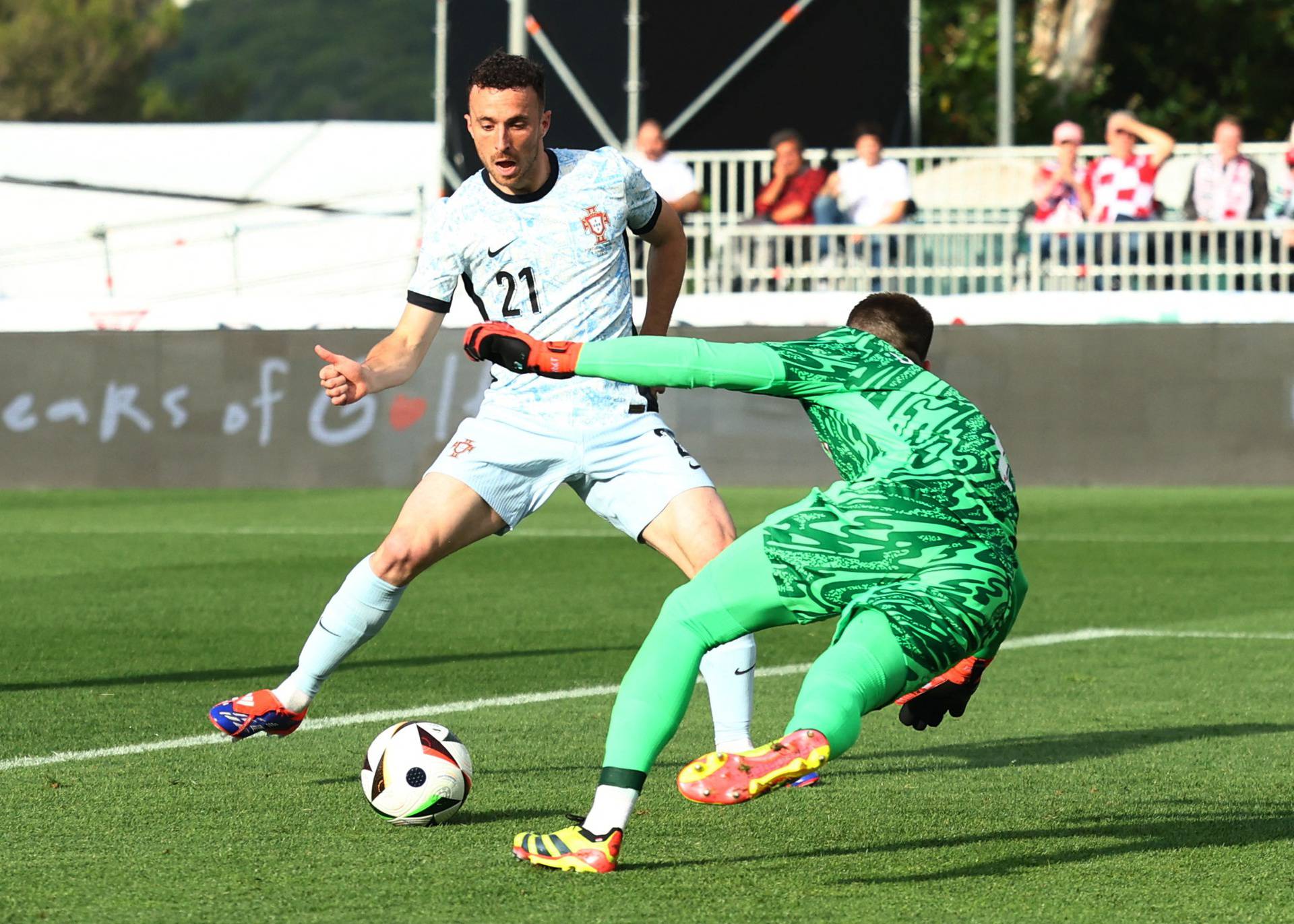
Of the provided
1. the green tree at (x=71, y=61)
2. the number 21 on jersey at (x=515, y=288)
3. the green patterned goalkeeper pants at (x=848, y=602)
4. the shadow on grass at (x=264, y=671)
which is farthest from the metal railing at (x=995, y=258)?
the green tree at (x=71, y=61)

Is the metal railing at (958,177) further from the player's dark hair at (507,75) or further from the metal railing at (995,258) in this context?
the player's dark hair at (507,75)

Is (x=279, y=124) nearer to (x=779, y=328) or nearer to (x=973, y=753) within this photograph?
(x=779, y=328)

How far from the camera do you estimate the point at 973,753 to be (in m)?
6.89

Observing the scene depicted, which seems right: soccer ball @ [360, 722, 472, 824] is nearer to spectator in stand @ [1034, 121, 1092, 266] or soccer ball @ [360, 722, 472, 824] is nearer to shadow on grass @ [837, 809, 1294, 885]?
shadow on grass @ [837, 809, 1294, 885]

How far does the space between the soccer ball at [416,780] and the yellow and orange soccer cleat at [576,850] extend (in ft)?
2.13

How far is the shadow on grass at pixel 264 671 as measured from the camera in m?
8.12

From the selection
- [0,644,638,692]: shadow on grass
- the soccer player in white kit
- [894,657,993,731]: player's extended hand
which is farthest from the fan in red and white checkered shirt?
[894,657,993,731]: player's extended hand

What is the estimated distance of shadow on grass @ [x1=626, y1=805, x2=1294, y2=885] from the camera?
16.9ft

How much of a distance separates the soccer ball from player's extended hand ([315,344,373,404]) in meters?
0.95

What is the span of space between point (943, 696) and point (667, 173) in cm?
1320

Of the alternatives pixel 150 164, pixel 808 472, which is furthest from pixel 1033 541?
pixel 150 164

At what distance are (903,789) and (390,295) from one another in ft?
42.7

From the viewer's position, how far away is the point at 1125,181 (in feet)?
58.5

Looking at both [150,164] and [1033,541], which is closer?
[1033,541]
